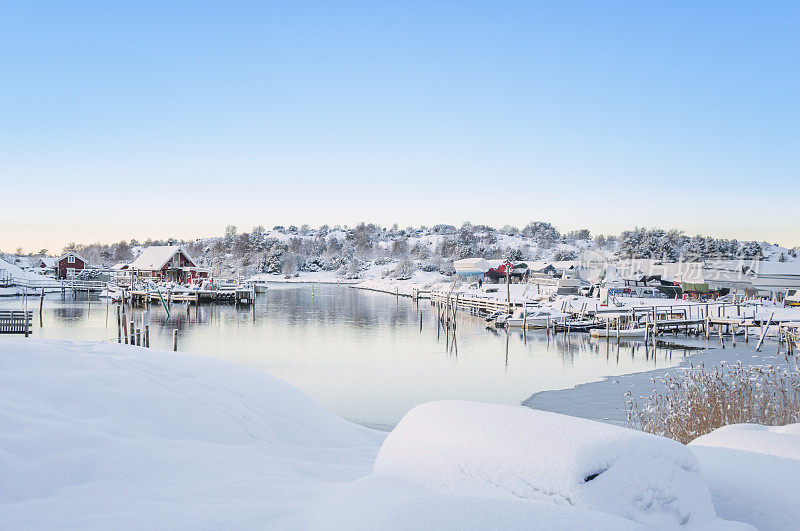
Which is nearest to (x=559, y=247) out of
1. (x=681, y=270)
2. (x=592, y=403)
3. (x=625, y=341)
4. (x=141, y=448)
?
(x=681, y=270)

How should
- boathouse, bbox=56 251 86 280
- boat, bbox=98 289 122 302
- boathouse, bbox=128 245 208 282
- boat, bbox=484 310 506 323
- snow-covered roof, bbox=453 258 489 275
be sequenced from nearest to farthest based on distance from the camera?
boat, bbox=484 310 506 323 → boat, bbox=98 289 122 302 → boathouse, bbox=128 245 208 282 → snow-covered roof, bbox=453 258 489 275 → boathouse, bbox=56 251 86 280

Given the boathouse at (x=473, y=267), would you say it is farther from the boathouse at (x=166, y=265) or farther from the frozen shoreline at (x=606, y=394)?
the frozen shoreline at (x=606, y=394)

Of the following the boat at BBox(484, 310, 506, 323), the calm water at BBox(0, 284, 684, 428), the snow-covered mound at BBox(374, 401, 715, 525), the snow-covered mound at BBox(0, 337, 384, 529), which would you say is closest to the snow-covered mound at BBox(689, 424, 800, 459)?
the snow-covered mound at BBox(374, 401, 715, 525)

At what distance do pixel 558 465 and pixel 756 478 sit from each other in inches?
70.6

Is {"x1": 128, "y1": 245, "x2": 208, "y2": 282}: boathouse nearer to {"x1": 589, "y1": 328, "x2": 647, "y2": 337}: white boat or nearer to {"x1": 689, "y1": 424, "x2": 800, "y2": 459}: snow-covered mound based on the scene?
{"x1": 589, "y1": 328, "x2": 647, "y2": 337}: white boat

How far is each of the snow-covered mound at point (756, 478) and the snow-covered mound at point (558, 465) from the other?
0.45 m

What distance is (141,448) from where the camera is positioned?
19.1 feet

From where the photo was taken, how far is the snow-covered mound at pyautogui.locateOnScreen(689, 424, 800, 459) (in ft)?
15.9

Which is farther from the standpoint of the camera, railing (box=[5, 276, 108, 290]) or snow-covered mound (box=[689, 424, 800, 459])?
railing (box=[5, 276, 108, 290])

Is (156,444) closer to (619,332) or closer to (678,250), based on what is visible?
(619,332)

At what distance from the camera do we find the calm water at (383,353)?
19.4m

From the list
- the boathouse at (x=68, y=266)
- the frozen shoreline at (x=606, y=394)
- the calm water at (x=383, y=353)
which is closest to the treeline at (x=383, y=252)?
the boathouse at (x=68, y=266)

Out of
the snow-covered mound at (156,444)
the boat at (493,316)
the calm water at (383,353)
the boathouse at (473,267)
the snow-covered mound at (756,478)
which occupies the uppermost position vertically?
the snow-covered mound at (756,478)

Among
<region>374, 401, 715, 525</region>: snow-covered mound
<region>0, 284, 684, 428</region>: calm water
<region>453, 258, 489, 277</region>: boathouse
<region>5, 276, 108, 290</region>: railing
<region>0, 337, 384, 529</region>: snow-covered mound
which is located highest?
<region>374, 401, 715, 525</region>: snow-covered mound
